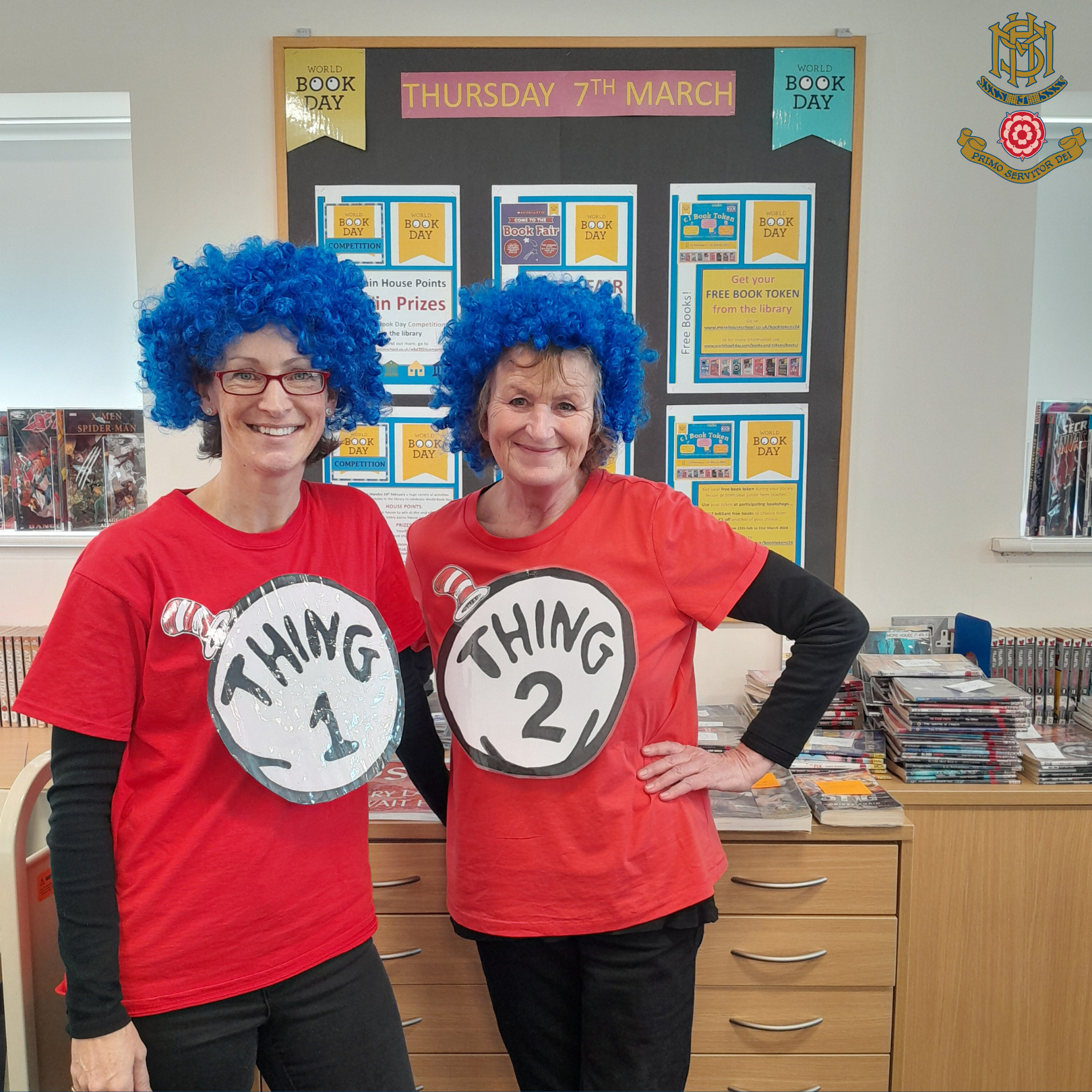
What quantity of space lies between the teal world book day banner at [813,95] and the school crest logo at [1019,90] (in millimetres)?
311

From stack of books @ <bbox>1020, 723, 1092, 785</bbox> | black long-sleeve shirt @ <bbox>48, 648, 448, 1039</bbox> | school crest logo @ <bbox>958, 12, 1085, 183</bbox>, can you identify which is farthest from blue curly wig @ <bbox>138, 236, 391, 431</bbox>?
school crest logo @ <bbox>958, 12, 1085, 183</bbox>

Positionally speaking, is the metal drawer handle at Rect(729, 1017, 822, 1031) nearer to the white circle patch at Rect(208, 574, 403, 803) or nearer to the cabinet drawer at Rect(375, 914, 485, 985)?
the cabinet drawer at Rect(375, 914, 485, 985)

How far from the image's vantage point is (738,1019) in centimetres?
160

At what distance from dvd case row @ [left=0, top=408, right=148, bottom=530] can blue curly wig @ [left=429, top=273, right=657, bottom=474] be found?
4.77 ft

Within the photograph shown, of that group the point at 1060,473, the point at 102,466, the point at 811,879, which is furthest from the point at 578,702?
the point at 102,466

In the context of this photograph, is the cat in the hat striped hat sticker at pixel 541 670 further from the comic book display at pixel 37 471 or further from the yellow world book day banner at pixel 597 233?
the comic book display at pixel 37 471

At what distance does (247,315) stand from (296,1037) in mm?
904

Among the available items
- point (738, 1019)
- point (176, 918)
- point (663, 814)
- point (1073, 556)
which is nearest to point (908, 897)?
point (738, 1019)

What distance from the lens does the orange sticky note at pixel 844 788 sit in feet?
5.41

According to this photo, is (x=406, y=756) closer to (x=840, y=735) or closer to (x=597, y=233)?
(x=840, y=735)

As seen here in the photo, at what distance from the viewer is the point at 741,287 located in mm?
2018

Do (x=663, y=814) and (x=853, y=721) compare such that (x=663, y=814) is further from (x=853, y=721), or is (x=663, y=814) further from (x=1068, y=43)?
(x=1068, y=43)

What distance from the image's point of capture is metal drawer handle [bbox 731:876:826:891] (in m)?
1.57

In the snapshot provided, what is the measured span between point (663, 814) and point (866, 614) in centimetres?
120
